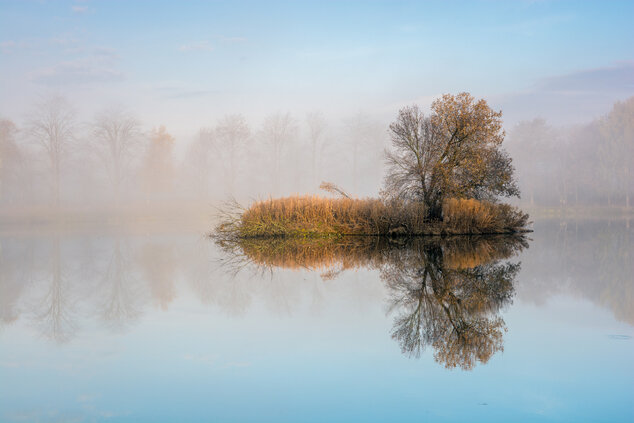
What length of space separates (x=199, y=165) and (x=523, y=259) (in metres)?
67.0

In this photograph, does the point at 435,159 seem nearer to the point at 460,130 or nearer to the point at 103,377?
the point at 460,130

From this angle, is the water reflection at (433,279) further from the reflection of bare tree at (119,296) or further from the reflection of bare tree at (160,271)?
the reflection of bare tree at (119,296)

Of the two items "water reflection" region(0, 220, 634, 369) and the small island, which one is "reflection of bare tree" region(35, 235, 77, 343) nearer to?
"water reflection" region(0, 220, 634, 369)

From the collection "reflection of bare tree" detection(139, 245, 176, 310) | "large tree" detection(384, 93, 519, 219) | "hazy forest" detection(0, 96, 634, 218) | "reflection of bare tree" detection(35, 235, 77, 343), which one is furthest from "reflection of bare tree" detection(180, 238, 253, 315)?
"hazy forest" detection(0, 96, 634, 218)

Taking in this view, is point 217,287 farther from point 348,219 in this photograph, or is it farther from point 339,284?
point 348,219

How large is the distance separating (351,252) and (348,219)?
18.8ft

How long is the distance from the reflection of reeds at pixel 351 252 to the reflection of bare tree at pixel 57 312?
4.08 meters

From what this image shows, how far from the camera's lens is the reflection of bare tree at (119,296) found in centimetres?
662

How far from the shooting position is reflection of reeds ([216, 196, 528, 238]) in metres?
18.8

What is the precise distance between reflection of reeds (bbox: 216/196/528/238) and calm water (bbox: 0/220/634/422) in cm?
750

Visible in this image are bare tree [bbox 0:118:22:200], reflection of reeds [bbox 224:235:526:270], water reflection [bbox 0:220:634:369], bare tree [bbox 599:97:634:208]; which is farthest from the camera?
bare tree [bbox 599:97:634:208]

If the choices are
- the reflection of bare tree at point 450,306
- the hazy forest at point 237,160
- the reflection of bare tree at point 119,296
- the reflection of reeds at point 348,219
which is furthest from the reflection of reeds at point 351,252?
the hazy forest at point 237,160

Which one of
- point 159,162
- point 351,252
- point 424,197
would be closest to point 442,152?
point 424,197

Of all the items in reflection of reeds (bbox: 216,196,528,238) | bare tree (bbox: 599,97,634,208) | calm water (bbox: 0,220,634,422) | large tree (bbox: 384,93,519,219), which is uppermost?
bare tree (bbox: 599,97,634,208)
